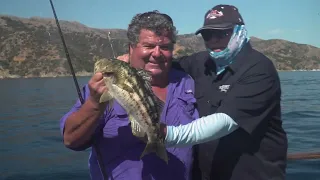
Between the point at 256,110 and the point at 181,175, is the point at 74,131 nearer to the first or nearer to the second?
the point at 181,175

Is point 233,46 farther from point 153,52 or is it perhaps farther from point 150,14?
point 150,14

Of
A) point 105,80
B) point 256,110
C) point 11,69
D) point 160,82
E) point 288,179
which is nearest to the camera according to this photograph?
point 105,80

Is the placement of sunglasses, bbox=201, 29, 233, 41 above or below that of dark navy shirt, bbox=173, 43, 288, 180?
above

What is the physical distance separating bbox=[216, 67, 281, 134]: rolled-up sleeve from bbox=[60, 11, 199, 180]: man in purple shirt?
27.1 inches

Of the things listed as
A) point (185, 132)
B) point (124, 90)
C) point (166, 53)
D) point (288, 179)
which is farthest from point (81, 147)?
point (288, 179)

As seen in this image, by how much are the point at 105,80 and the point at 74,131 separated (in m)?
0.73

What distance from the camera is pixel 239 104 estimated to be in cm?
417

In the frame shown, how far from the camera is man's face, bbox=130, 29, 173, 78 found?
4582 millimetres

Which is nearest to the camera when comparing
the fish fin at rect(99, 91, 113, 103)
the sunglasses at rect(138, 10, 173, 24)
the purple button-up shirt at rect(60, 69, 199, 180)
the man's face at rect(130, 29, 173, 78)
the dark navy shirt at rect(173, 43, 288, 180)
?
the fish fin at rect(99, 91, 113, 103)

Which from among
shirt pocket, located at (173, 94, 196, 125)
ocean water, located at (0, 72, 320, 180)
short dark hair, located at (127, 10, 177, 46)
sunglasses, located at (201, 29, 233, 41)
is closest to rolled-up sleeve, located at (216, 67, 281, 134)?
shirt pocket, located at (173, 94, 196, 125)

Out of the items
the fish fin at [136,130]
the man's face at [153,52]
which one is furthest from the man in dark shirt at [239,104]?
the fish fin at [136,130]

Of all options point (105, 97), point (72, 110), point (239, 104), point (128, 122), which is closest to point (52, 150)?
point (72, 110)

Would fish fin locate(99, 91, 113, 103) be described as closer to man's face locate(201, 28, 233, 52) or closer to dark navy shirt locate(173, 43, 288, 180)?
dark navy shirt locate(173, 43, 288, 180)

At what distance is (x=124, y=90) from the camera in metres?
3.90
